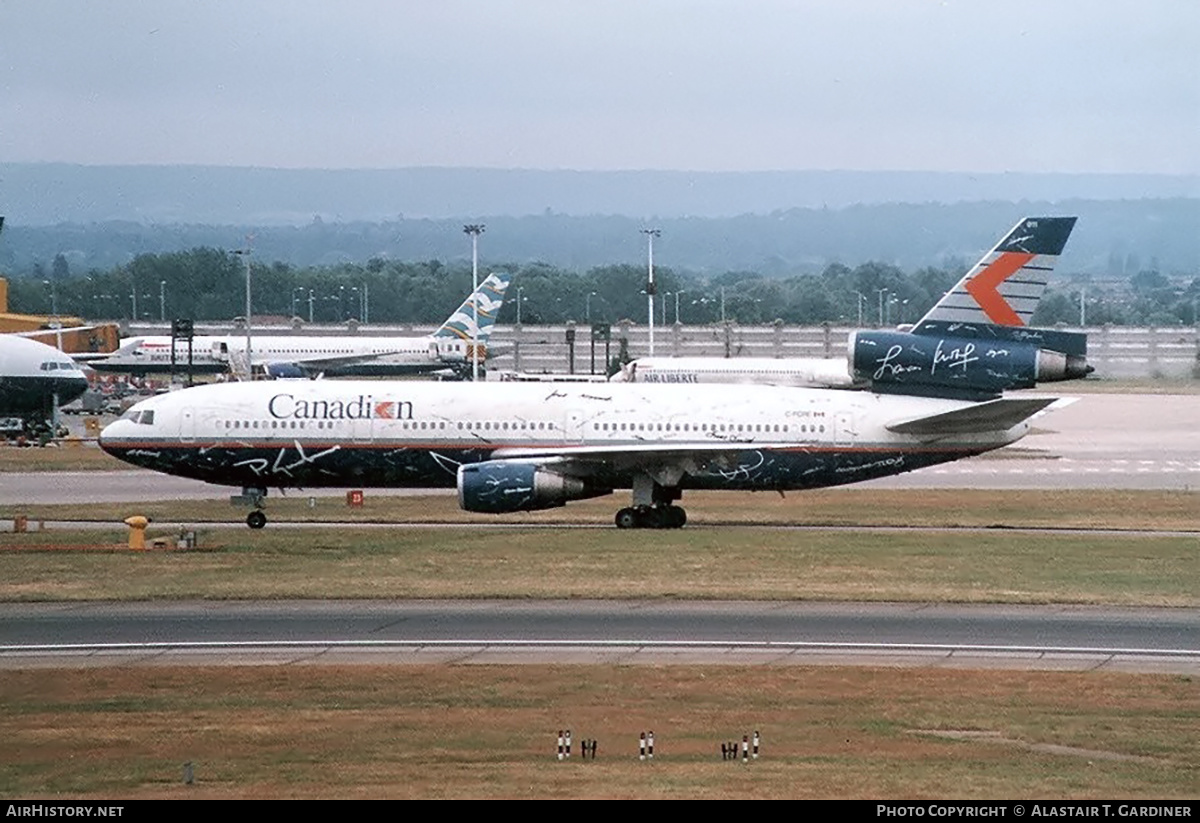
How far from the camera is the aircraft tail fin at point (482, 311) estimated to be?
137750 mm

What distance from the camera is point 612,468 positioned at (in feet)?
190

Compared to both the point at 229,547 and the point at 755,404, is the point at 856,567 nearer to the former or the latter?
the point at 755,404

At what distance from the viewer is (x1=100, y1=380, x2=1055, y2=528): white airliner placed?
5822 cm

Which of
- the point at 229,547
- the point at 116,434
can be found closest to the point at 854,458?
the point at 229,547

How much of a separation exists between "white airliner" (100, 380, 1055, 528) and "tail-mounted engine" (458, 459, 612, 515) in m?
0.76

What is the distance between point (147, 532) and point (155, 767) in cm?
3023

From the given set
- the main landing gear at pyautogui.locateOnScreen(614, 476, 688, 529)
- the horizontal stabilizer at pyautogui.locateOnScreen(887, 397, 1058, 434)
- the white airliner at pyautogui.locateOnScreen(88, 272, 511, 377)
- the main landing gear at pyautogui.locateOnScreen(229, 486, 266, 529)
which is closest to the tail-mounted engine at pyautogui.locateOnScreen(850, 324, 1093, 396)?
the horizontal stabilizer at pyautogui.locateOnScreen(887, 397, 1058, 434)

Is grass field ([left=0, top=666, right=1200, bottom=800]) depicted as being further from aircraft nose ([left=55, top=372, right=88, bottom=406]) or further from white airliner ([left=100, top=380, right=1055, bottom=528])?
aircraft nose ([left=55, top=372, right=88, bottom=406])

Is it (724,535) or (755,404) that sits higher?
(755,404)

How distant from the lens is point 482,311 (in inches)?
5418

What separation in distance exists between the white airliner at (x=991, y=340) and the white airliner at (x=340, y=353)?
254 feet

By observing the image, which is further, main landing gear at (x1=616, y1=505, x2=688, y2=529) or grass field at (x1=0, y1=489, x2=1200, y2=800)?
main landing gear at (x1=616, y1=505, x2=688, y2=529)

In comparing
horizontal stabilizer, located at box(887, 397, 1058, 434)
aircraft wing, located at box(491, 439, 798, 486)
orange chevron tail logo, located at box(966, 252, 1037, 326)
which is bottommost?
aircraft wing, located at box(491, 439, 798, 486)

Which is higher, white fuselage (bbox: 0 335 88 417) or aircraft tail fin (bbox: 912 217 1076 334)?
aircraft tail fin (bbox: 912 217 1076 334)
